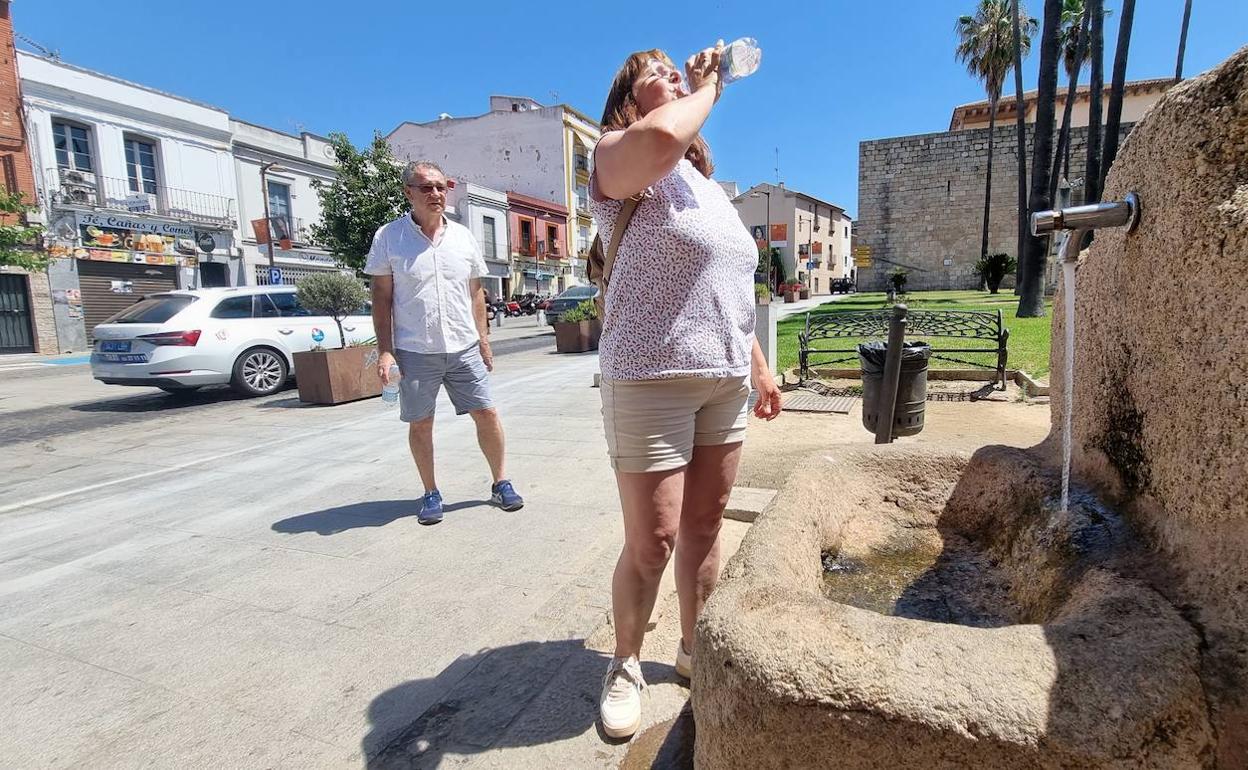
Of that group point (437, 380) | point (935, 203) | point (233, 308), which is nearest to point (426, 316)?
point (437, 380)

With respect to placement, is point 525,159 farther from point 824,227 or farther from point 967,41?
point 824,227

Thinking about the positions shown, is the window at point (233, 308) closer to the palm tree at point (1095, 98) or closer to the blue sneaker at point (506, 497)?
the blue sneaker at point (506, 497)

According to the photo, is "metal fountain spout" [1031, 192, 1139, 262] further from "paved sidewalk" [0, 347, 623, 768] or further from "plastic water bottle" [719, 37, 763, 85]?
"paved sidewalk" [0, 347, 623, 768]

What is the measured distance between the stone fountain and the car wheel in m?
8.55

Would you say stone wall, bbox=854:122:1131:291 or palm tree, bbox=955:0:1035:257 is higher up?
A: palm tree, bbox=955:0:1035:257

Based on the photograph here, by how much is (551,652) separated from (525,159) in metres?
40.8

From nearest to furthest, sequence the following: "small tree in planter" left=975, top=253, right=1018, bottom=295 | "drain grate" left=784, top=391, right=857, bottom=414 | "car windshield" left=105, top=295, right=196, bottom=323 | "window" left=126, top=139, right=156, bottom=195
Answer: "drain grate" left=784, top=391, right=857, bottom=414 < "car windshield" left=105, top=295, right=196, bottom=323 < "window" left=126, top=139, right=156, bottom=195 < "small tree in planter" left=975, top=253, right=1018, bottom=295

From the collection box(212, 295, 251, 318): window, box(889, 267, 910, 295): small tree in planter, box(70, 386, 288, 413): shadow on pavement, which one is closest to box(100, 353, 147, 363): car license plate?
box(70, 386, 288, 413): shadow on pavement

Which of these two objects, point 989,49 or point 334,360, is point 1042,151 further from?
point 989,49

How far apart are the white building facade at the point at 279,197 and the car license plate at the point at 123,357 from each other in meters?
14.6

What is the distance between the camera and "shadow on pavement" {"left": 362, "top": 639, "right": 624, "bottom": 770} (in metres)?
1.74

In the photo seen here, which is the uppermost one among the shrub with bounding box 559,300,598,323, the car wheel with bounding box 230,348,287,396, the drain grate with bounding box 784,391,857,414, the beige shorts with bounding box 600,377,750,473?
the shrub with bounding box 559,300,598,323

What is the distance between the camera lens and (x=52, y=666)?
85.0 inches

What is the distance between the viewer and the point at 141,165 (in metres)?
19.8
